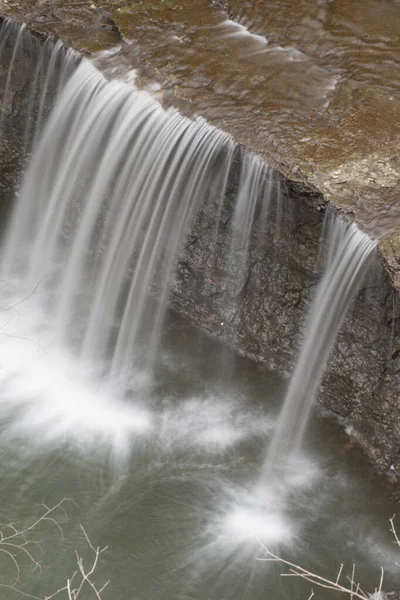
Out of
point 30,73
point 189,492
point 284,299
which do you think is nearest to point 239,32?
point 30,73

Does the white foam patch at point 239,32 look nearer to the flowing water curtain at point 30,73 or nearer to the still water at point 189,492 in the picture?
the flowing water curtain at point 30,73

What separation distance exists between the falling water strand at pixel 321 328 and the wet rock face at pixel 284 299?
0.44 ft

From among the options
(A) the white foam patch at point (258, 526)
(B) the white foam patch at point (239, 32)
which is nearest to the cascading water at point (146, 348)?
(A) the white foam patch at point (258, 526)

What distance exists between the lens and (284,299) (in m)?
6.62

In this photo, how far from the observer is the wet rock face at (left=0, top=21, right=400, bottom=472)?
5984 mm

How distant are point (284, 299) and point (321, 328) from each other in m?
0.64

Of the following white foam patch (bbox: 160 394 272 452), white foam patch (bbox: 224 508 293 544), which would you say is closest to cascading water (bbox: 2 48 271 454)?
white foam patch (bbox: 160 394 272 452)

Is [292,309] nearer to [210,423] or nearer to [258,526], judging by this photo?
[210,423]

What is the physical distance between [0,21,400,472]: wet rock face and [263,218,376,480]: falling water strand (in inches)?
5.3

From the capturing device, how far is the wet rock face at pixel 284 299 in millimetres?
5984

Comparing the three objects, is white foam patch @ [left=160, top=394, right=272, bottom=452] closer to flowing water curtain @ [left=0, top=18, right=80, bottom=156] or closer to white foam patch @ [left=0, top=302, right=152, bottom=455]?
white foam patch @ [left=0, top=302, right=152, bottom=455]

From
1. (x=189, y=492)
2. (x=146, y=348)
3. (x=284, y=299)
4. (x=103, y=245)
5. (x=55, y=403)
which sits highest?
(x=284, y=299)

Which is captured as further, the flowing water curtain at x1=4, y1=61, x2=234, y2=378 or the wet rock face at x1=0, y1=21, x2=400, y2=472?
the flowing water curtain at x1=4, y1=61, x2=234, y2=378

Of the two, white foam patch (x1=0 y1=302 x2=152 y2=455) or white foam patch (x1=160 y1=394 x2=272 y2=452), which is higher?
white foam patch (x1=160 y1=394 x2=272 y2=452)
